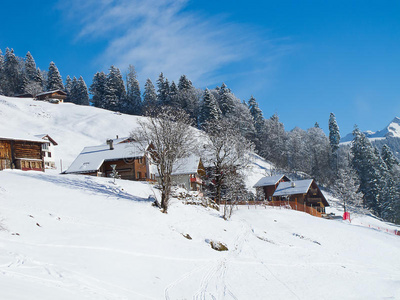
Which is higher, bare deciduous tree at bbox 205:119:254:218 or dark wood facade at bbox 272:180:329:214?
bare deciduous tree at bbox 205:119:254:218

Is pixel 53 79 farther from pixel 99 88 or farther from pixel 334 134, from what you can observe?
pixel 334 134

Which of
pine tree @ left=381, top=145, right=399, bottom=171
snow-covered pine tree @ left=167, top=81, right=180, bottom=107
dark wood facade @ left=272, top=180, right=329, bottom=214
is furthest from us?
snow-covered pine tree @ left=167, top=81, right=180, bottom=107

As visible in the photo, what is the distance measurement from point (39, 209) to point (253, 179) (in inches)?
2266

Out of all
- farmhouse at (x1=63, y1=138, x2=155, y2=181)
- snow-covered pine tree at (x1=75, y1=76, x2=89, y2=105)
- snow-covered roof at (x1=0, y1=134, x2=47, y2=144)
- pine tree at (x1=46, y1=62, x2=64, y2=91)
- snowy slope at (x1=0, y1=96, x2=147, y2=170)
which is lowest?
farmhouse at (x1=63, y1=138, x2=155, y2=181)

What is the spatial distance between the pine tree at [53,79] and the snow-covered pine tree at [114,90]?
56.2 feet

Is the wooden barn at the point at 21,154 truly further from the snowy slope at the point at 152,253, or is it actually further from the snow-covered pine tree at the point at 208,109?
the snow-covered pine tree at the point at 208,109

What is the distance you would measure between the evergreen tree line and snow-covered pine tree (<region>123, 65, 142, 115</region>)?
1495cm

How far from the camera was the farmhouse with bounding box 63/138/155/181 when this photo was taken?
149ft

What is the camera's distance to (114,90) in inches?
4149

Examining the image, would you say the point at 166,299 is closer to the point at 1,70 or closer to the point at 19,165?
the point at 19,165

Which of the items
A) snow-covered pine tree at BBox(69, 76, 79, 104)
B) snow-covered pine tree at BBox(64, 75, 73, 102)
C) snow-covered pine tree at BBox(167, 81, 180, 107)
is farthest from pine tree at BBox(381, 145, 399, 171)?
snow-covered pine tree at BBox(64, 75, 73, 102)

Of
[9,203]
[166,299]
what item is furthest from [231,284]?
[9,203]

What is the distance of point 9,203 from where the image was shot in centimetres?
1972

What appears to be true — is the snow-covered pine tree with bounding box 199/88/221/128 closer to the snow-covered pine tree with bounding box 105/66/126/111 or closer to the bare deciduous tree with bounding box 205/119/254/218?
the snow-covered pine tree with bounding box 105/66/126/111
